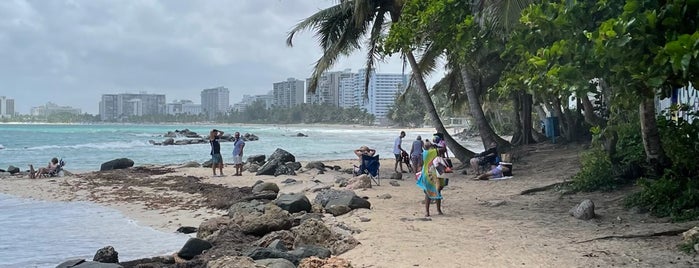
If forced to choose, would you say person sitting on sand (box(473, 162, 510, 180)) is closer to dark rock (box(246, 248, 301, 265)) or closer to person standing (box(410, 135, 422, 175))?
person standing (box(410, 135, 422, 175))

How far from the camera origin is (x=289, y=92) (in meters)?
162

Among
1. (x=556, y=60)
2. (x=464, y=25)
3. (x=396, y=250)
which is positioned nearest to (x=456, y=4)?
(x=464, y=25)

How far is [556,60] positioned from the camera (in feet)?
18.1

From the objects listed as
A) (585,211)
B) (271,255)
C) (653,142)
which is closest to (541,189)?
(653,142)

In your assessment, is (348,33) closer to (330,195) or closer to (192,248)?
(330,195)

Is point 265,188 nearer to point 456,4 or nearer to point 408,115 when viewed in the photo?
point 456,4

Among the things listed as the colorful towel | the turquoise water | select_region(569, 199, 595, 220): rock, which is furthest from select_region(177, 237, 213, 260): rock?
the turquoise water

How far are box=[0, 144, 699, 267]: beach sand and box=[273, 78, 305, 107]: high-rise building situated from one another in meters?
140

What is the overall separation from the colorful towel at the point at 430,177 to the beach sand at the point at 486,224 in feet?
1.27

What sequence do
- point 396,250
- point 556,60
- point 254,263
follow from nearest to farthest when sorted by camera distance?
point 254,263 < point 556,60 < point 396,250

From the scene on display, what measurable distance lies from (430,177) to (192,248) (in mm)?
3543

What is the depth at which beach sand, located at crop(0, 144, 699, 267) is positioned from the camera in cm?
548

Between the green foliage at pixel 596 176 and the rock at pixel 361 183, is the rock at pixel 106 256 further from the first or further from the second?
the green foliage at pixel 596 176

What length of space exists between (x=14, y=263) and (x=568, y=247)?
22.8 feet
